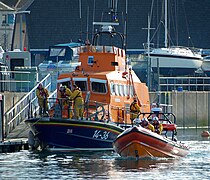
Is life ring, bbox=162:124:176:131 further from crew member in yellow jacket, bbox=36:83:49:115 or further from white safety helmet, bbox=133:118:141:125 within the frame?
crew member in yellow jacket, bbox=36:83:49:115

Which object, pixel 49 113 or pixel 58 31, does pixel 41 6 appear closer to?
pixel 58 31

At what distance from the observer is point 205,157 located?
118 ft

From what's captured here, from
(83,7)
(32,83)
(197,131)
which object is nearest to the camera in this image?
(32,83)

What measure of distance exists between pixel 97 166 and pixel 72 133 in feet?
15.2

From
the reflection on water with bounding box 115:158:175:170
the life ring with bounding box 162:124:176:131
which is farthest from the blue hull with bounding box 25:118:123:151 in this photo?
the reflection on water with bounding box 115:158:175:170

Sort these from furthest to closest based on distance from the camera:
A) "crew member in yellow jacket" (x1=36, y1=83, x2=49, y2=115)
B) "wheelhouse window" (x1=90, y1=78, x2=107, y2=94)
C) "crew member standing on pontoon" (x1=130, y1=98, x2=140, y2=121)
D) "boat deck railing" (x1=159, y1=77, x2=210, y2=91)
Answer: "boat deck railing" (x1=159, y1=77, x2=210, y2=91), "wheelhouse window" (x1=90, y1=78, x2=107, y2=94), "crew member standing on pontoon" (x1=130, y1=98, x2=140, y2=121), "crew member in yellow jacket" (x1=36, y1=83, x2=49, y2=115)

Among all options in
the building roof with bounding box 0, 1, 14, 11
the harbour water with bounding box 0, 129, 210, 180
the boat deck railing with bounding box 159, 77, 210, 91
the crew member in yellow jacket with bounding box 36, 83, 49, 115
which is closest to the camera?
the harbour water with bounding box 0, 129, 210, 180

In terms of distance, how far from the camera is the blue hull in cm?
3672

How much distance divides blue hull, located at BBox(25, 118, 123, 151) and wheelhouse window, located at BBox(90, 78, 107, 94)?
1.76 meters

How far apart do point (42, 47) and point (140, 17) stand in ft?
20.2

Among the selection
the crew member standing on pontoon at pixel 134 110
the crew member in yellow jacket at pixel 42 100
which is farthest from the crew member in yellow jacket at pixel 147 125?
the crew member in yellow jacket at pixel 42 100

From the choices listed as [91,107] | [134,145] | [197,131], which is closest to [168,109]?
[197,131]

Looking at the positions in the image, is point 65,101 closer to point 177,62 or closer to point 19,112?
point 19,112

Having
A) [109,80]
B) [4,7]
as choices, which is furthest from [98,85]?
[4,7]
